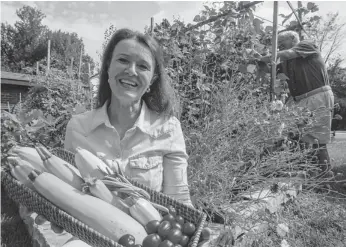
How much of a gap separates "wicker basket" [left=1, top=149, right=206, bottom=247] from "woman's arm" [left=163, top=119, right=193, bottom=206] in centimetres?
47

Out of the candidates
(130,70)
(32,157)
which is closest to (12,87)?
(130,70)

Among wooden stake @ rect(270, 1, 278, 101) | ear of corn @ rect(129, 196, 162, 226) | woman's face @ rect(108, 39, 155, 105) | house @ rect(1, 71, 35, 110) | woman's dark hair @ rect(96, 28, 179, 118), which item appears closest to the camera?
ear of corn @ rect(129, 196, 162, 226)

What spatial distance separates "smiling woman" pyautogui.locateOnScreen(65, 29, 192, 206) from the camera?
1.71 m

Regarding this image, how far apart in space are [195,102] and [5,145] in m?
1.51

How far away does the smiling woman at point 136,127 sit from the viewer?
67.3 inches

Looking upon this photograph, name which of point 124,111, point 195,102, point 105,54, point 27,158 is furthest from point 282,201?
point 27,158

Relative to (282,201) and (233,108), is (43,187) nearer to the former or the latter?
(233,108)

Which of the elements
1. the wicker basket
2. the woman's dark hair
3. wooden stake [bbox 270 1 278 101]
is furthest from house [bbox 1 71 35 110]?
the wicker basket

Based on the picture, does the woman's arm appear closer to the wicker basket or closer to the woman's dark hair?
the woman's dark hair

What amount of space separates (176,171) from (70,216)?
0.86m

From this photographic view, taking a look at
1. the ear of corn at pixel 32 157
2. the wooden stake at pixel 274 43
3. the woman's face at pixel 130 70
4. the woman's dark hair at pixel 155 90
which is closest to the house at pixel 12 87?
the wooden stake at pixel 274 43

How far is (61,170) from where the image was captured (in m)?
1.21

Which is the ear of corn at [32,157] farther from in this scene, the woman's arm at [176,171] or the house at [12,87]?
the house at [12,87]

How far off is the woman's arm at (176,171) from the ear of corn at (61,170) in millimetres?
671
